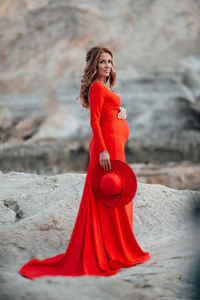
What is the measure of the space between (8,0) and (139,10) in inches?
187

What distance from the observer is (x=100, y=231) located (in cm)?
207

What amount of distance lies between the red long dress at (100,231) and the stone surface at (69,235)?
8 cm

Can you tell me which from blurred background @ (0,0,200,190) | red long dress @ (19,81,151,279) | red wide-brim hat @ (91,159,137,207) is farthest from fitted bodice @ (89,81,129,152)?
blurred background @ (0,0,200,190)

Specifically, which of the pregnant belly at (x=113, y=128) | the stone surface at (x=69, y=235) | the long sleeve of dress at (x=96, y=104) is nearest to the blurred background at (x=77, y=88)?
the stone surface at (x=69, y=235)

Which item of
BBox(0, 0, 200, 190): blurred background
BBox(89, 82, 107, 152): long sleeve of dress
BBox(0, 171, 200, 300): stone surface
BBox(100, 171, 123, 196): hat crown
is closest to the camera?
BBox(0, 171, 200, 300): stone surface

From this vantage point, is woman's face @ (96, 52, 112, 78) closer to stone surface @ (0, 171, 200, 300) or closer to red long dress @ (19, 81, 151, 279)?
red long dress @ (19, 81, 151, 279)

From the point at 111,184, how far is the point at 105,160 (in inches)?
6.1

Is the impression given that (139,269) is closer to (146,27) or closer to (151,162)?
(151,162)

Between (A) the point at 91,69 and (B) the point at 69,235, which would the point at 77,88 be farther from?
(A) the point at 91,69

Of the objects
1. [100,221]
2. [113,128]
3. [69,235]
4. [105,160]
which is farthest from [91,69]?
[69,235]

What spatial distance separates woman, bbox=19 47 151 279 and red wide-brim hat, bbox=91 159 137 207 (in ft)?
0.16

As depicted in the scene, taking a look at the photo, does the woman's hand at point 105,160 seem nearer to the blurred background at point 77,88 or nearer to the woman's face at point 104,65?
the woman's face at point 104,65

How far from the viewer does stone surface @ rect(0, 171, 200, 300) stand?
168cm

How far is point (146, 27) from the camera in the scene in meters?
12.8
